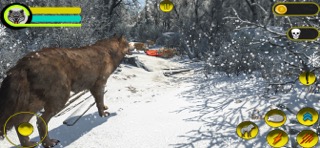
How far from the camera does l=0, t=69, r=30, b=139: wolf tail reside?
357cm

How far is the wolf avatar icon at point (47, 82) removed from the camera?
3717mm

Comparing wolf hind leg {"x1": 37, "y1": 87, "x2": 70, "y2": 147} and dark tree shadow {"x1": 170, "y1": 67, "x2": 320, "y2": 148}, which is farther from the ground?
wolf hind leg {"x1": 37, "y1": 87, "x2": 70, "y2": 147}

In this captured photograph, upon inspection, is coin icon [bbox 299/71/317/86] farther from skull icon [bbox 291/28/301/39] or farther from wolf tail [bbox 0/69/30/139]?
wolf tail [bbox 0/69/30/139]

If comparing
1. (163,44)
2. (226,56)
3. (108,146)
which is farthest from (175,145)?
(163,44)

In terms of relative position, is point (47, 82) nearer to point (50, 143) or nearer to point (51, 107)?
point (51, 107)

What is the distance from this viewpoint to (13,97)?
367 centimetres

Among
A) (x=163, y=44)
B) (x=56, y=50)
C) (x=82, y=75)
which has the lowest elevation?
(x=163, y=44)

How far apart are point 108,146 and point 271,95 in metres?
3.21

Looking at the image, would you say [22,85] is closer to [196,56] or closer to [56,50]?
[56,50]

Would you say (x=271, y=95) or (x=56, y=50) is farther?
(x=271, y=95)

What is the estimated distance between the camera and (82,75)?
519cm

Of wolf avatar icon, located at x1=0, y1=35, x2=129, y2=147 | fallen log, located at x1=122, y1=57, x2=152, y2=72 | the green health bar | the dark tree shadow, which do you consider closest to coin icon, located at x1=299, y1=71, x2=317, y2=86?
the dark tree shadow

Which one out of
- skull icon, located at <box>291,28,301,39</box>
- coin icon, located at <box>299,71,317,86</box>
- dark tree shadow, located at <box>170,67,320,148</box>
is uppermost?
skull icon, located at <box>291,28,301,39</box>

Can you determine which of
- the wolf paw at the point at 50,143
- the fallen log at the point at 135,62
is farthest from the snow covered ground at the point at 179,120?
the fallen log at the point at 135,62
